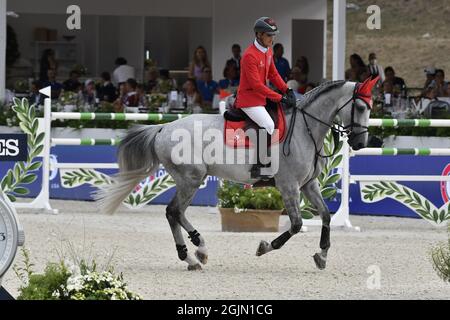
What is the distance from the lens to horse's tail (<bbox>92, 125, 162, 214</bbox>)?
36.5 ft

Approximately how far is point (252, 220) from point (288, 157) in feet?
8.55

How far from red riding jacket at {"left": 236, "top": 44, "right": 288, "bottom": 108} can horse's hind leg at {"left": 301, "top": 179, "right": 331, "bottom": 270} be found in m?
0.88

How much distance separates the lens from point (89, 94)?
18672mm

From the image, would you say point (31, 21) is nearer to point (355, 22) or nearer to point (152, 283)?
point (152, 283)

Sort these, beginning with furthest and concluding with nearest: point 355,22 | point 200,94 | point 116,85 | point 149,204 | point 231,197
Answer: point 355,22
point 116,85
point 200,94
point 149,204
point 231,197

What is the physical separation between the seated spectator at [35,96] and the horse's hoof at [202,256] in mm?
7925

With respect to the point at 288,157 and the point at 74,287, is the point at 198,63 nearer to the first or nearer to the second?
the point at 288,157

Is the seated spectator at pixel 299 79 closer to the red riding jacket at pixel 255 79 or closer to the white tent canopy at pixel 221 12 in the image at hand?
the white tent canopy at pixel 221 12

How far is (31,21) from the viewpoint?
23516 mm

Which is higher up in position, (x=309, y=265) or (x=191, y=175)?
(x=191, y=175)

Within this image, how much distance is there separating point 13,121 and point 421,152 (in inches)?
235

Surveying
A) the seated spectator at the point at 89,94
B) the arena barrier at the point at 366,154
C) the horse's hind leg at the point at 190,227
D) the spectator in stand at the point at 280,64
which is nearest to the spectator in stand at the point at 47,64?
the seated spectator at the point at 89,94

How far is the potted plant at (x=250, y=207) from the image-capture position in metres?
13.2
